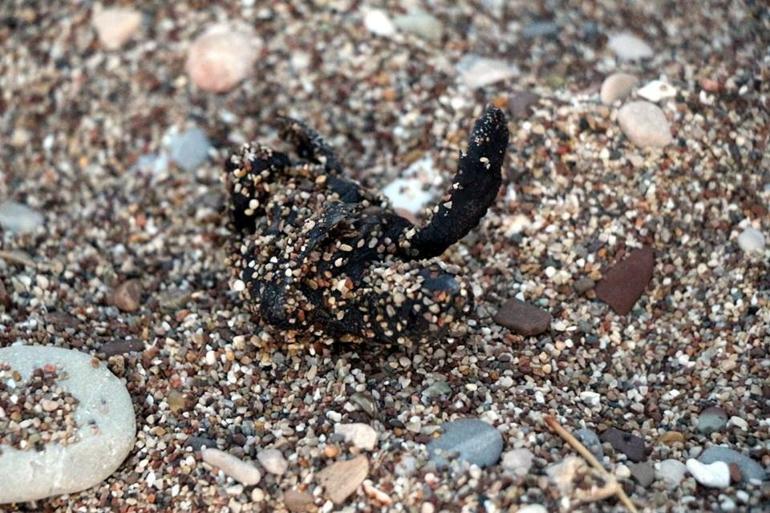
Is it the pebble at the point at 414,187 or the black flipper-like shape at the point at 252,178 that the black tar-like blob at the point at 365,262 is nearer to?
the black flipper-like shape at the point at 252,178

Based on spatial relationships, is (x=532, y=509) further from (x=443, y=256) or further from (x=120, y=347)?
(x=120, y=347)

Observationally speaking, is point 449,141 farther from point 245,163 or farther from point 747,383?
point 747,383

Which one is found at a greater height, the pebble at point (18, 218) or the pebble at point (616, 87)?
the pebble at point (616, 87)

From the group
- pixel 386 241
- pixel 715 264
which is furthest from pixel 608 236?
pixel 386 241

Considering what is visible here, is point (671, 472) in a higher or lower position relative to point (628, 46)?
lower

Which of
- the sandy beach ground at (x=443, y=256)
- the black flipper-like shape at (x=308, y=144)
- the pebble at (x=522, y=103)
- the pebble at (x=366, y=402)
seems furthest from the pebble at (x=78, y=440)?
the pebble at (x=522, y=103)

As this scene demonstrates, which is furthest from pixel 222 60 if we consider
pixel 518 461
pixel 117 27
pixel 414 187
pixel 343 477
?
pixel 518 461

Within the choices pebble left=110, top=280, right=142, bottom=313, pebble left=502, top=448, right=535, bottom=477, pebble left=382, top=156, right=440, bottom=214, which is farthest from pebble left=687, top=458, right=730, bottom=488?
pebble left=110, top=280, right=142, bottom=313
